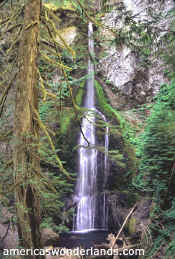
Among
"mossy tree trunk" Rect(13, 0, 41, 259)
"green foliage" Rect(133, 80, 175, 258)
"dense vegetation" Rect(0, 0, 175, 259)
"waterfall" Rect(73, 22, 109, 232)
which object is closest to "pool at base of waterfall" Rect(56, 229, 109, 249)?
"waterfall" Rect(73, 22, 109, 232)

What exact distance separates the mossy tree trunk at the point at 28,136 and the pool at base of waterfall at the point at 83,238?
3400 mm

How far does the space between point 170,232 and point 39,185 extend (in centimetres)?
328

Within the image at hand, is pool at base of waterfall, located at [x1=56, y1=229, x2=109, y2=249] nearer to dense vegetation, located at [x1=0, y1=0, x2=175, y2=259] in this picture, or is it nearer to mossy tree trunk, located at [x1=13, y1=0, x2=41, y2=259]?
dense vegetation, located at [x1=0, y1=0, x2=175, y2=259]

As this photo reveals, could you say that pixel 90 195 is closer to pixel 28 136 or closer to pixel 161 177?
pixel 161 177

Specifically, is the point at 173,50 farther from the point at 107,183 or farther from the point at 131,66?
the point at 131,66

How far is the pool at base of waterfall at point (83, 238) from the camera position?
227 inches

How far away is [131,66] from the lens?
10.0 m

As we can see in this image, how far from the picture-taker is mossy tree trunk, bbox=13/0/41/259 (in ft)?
8.07

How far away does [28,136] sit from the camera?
97.7 inches

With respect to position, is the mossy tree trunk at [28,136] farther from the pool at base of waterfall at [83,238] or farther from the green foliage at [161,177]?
the pool at base of waterfall at [83,238]

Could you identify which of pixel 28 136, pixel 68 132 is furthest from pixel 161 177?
pixel 28 136

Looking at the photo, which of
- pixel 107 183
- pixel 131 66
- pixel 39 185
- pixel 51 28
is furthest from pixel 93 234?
pixel 131 66

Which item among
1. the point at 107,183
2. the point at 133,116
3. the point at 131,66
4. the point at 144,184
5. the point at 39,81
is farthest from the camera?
the point at 131,66

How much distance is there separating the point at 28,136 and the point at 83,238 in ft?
16.0
